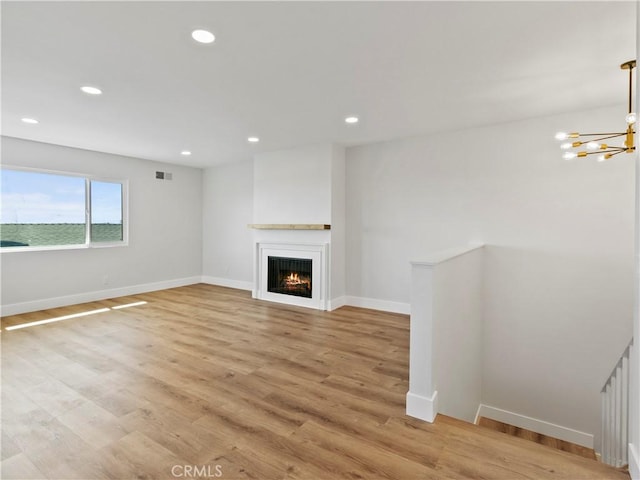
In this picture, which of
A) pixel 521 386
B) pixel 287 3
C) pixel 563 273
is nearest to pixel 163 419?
pixel 287 3

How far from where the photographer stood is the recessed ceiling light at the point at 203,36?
2.08 meters

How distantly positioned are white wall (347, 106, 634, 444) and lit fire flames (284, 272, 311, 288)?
59.1 inches

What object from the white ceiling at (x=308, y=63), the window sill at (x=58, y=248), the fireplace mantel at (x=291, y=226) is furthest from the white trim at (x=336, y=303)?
the window sill at (x=58, y=248)

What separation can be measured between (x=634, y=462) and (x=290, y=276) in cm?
437

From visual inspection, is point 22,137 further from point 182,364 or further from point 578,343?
point 578,343

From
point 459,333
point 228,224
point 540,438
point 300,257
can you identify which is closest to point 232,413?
point 459,333

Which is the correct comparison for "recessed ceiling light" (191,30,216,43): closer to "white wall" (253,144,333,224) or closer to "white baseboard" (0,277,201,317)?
"white wall" (253,144,333,224)

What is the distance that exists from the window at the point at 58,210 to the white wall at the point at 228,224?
170 cm

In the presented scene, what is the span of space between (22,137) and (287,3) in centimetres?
495

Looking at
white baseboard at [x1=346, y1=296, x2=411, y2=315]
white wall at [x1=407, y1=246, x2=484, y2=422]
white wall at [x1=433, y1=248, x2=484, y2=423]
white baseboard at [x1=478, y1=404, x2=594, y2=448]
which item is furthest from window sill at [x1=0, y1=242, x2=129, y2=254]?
white baseboard at [x1=478, y1=404, x2=594, y2=448]

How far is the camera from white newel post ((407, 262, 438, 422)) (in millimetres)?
2168

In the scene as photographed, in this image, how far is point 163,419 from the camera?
2.16m

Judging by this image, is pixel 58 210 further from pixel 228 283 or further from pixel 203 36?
pixel 203 36

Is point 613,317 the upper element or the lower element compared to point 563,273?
lower
